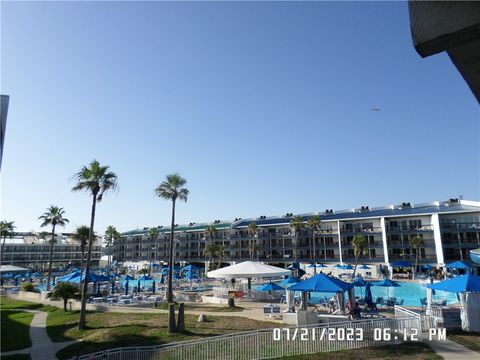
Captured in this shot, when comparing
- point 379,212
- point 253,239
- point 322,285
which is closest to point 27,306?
point 322,285

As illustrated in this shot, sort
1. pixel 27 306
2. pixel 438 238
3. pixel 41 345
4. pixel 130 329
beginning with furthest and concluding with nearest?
1. pixel 438 238
2. pixel 27 306
3. pixel 130 329
4. pixel 41 345

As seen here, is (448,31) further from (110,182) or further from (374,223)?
(374,223)

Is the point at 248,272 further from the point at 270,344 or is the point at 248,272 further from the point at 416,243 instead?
the point at 416,243

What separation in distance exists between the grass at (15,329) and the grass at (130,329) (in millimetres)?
1578

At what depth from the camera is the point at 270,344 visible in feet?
50.0

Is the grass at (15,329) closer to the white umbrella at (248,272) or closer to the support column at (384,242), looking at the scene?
the white umbrella at (248,272)

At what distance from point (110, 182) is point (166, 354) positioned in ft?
47.0

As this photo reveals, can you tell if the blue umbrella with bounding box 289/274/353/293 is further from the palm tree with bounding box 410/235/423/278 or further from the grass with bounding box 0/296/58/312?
the palm tree with bounding box 410/235/423/278

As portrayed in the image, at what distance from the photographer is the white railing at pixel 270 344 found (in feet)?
47.8

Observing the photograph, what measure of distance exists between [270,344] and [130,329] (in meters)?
9.69

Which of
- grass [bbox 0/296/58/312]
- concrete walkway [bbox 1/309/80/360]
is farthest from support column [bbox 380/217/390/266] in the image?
concrete walkway [bbox 1/309/80/360]

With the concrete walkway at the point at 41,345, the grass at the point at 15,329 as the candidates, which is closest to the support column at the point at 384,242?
the grass at the point at 15,329

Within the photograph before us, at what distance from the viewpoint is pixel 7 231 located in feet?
262

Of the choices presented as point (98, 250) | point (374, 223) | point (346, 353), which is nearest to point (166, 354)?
point (346, 353)
